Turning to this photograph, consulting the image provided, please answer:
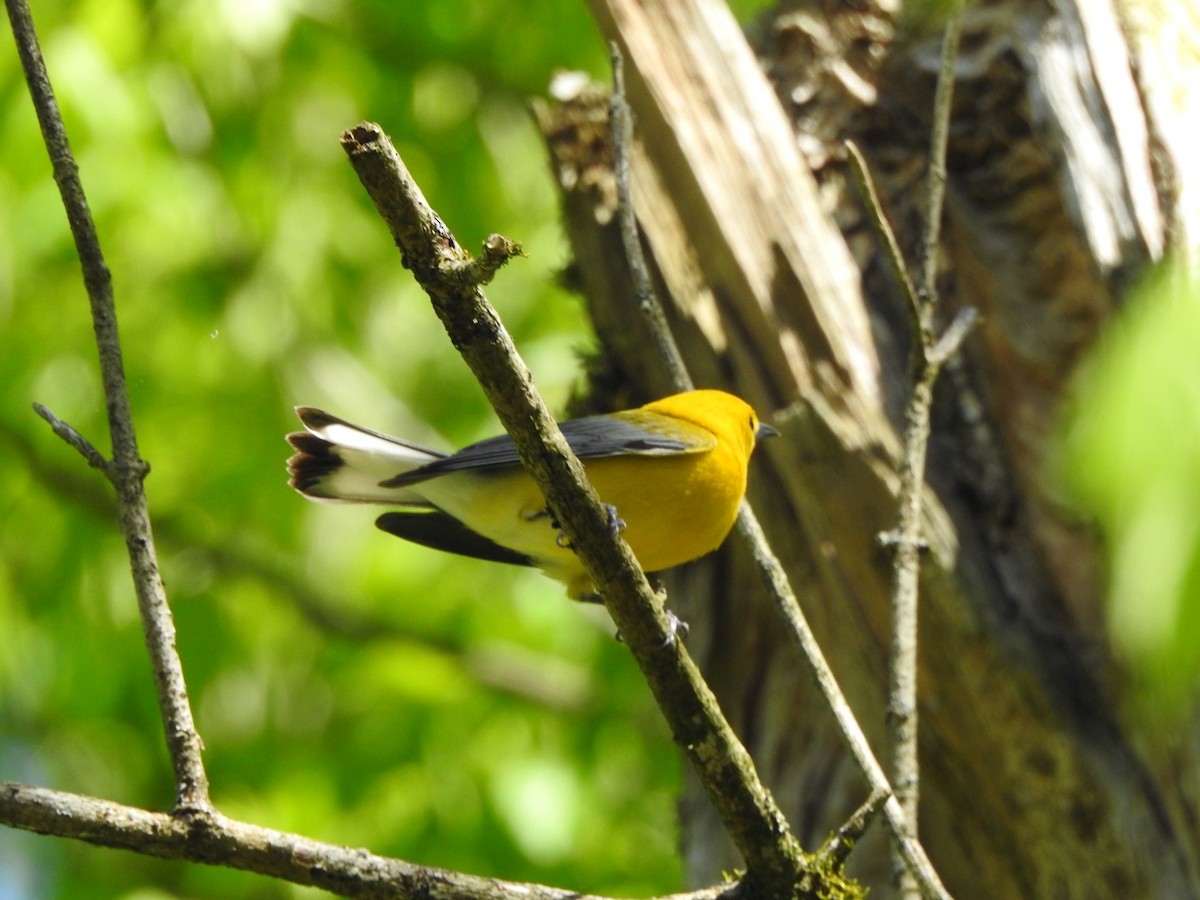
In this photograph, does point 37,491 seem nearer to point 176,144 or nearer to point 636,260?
point 176,144

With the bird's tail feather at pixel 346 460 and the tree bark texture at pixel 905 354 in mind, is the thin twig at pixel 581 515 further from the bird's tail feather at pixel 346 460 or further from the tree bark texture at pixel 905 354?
the bird's tail feather at pixel 346 460

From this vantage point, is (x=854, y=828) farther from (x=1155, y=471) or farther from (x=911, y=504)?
(x=1155, y=471)

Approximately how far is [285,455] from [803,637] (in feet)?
10.4

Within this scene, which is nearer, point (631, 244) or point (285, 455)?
point (631, 244)

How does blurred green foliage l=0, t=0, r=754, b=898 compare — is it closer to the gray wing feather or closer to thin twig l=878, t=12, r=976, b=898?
the gray wing feather

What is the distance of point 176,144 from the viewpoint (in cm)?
503

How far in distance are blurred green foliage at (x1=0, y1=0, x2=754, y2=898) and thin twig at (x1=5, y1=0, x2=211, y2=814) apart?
7.10 feet

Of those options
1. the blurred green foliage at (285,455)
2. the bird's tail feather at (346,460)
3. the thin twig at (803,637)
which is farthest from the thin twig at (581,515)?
the blurred green foliage at (285,455)

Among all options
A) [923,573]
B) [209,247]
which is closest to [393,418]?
[209,247]

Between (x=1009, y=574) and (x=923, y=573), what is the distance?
39cm


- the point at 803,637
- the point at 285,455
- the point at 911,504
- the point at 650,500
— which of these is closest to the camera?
the point at 803,637

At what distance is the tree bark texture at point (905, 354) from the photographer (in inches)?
138

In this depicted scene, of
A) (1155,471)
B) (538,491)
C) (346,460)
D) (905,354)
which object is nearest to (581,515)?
(1155,471)

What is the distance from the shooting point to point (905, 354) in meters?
4.11
